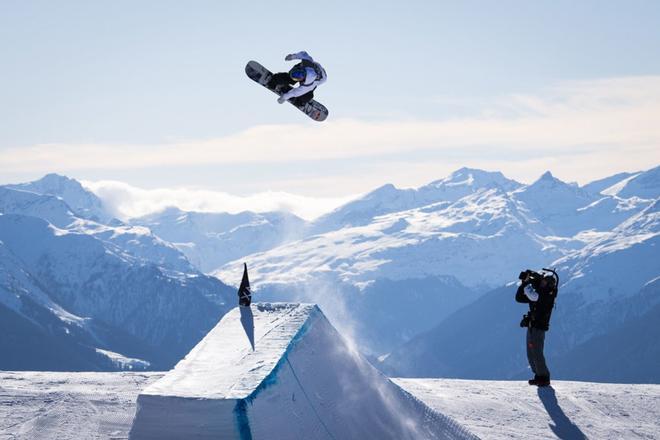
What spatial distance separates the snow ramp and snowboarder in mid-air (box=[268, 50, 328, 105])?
21.1ft

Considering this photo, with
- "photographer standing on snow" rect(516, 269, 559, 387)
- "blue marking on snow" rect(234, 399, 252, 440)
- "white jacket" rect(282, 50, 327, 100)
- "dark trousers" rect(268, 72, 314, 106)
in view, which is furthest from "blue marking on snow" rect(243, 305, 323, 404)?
"dark trousers" rect(268, 72, 314, 106)

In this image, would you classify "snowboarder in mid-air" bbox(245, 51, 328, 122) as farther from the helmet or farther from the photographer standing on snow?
the photographer standing on snow

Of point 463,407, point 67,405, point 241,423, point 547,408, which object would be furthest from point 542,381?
point 241,423

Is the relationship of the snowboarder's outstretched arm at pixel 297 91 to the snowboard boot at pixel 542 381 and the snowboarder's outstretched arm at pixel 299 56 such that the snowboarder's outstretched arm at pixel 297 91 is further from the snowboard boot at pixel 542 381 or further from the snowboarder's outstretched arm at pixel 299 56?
the snowboard boot at pixel 542 381

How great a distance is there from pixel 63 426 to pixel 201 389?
5.80m

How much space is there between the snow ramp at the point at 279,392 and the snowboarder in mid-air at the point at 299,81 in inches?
255

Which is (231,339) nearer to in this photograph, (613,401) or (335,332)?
(335,332)

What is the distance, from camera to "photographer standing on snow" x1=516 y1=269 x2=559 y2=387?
22109mm

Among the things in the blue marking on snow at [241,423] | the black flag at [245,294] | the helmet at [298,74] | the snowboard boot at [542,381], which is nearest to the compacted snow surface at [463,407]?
the snowboard boot at [542,381]

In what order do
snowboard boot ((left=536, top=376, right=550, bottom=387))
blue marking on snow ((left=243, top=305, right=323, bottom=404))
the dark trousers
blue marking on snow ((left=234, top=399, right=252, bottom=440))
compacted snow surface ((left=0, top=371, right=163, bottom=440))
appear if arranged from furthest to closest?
1. snowboard boot ((left=536, top=376, right=550, bottom=387))
2. the dark trousers
3. compacted snow surface ((left=0, top=371, right=163, bottom=440))
4. blue marking on snow ((left=243, top=305, right=323, bottom=404))
5. blue marking on snow ((left=234, top=399, right=252, bottom=440))

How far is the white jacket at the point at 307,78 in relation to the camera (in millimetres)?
22984

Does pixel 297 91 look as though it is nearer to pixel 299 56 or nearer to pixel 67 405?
pixel 299 56

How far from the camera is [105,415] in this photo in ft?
64.3

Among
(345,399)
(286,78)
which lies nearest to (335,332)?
(345,399)
